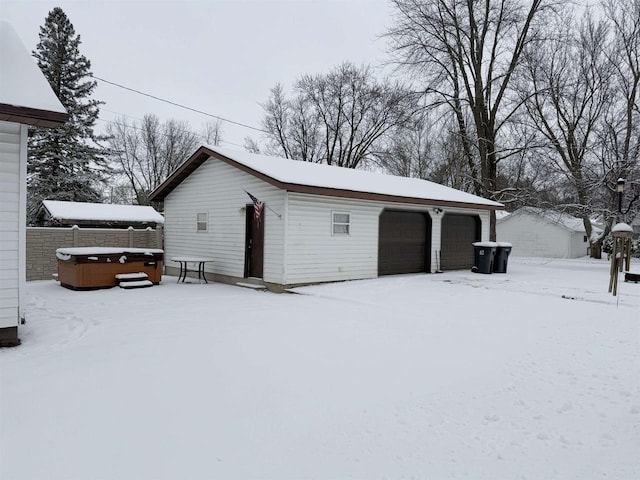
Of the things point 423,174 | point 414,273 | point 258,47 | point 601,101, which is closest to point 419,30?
point 258,47

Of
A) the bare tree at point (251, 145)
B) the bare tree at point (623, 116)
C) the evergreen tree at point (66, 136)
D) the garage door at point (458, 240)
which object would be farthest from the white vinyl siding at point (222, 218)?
the bare tree at point (251, 145)

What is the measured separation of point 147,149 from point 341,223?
31577 millimetres

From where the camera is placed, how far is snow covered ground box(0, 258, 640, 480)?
2816mm

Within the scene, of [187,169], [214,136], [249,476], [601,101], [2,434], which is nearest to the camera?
[249,476]

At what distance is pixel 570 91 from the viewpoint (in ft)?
75.8

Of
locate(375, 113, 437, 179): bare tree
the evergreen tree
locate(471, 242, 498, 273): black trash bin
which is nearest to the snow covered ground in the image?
Result: locate(471, 242, 498, 273): black trash bin

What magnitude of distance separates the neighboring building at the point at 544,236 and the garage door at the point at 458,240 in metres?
12.8

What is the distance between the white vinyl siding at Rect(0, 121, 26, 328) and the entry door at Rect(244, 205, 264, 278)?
6.00 m

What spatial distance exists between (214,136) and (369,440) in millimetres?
39241

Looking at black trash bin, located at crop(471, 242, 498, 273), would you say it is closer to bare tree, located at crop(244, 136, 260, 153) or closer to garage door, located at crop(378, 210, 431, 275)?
garage door, located at crop(378, 210, 431, 275)

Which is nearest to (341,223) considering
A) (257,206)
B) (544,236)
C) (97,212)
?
(257,206)

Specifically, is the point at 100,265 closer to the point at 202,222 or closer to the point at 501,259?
the point at 202,222

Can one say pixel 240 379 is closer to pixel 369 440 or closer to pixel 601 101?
pixel 369 440

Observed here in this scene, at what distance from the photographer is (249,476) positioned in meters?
2.63
